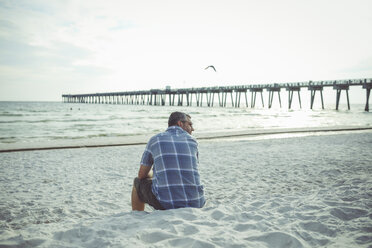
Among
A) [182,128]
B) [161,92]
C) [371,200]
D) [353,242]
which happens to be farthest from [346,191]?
[161,92]

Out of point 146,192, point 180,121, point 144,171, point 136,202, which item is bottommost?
point 136,202

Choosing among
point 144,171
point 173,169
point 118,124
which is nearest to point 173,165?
point 173,169

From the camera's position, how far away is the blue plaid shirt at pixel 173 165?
240 centimetres

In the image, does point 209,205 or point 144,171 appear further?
point 209,205

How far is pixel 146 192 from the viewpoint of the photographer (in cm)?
263

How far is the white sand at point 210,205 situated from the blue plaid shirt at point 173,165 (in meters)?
0.19

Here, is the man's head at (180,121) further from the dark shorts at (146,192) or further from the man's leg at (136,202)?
the man's leg at (136,202)

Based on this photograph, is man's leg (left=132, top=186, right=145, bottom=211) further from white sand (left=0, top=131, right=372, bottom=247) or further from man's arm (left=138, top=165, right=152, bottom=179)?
man's arm (left=138, top=165, right=152, bottom=179)

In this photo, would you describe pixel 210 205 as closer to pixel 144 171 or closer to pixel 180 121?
pixel 144 171

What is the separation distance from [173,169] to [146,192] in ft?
1.51

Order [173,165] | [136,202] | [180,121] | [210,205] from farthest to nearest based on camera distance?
[210,205]
[136,202]
[180,121]
[173,165]

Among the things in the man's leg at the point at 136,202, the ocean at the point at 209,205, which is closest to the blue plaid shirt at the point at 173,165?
the ocean at the point at 209,205

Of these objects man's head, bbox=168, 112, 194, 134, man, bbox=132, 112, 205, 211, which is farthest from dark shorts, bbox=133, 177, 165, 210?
man's head, bbox=168, 112, 194, 134

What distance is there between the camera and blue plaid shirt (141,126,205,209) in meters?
2.40
